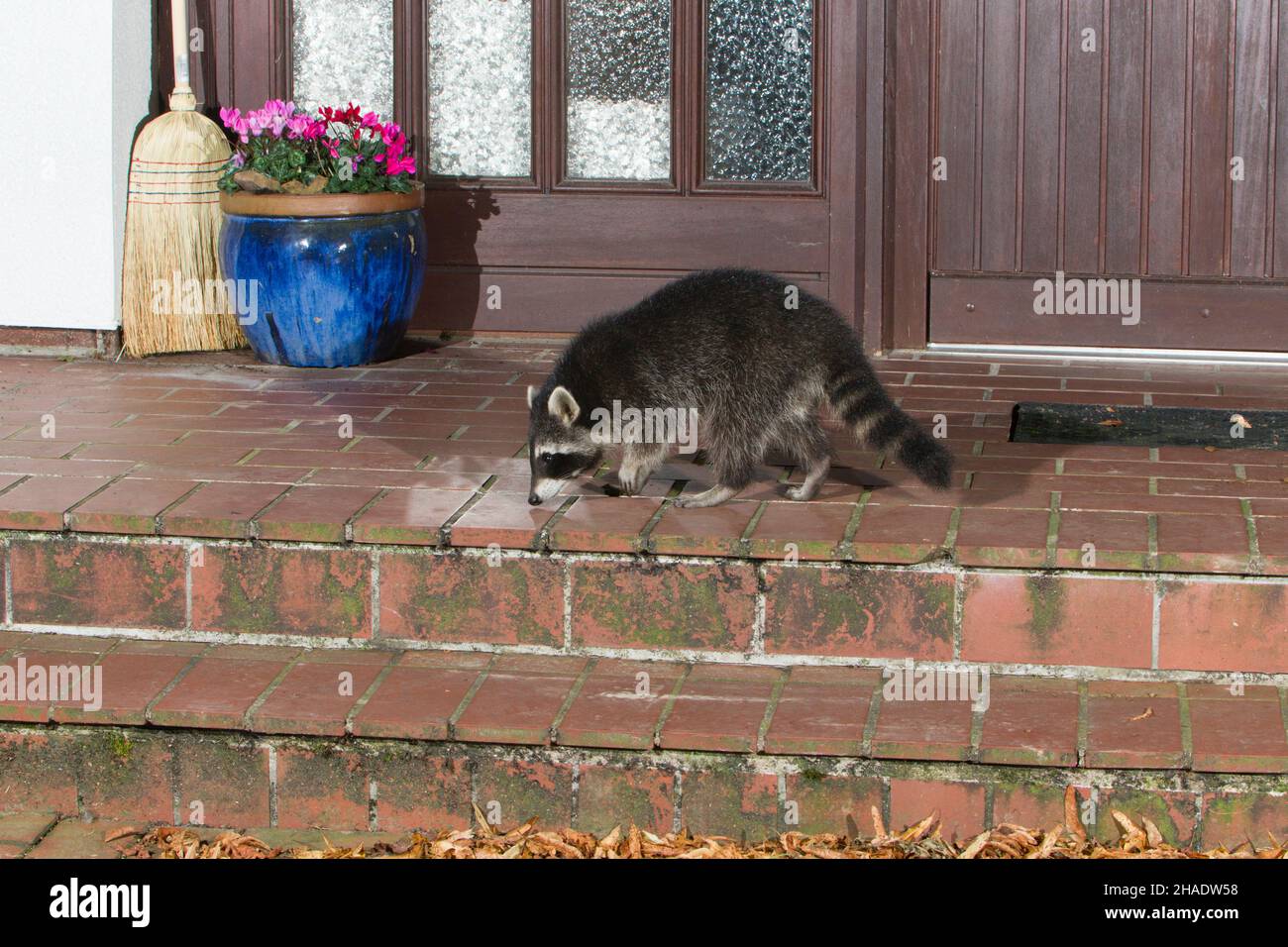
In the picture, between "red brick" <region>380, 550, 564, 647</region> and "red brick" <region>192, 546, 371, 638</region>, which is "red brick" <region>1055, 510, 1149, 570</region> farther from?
"red brick" <region>192, 546, 371, 638</region>

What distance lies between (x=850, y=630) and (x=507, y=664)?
90 centimetres

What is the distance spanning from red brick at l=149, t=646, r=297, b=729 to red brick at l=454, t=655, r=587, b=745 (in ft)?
1.88

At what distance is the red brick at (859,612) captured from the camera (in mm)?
4328

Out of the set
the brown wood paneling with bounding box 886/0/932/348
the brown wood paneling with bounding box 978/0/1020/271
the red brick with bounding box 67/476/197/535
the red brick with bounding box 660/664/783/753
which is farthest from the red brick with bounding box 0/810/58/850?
the brown wood paneling with bounding box 978/0/1020/271

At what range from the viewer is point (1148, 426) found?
229 inches

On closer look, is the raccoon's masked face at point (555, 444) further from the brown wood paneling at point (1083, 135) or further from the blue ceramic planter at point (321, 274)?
the brown wood paneling at point (1083, 135)

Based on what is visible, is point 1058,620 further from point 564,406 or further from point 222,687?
point 222,687

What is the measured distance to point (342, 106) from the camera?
23.9 feet

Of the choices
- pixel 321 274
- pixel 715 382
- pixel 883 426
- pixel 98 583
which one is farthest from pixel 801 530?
pixel 321 274

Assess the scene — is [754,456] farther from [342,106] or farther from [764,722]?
[342,106]

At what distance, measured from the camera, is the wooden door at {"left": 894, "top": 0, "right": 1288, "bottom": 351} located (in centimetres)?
673

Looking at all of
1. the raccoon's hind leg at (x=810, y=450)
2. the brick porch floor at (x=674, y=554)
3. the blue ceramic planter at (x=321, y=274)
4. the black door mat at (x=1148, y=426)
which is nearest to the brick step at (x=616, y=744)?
the brick porch floor at (x=674, y=554)
